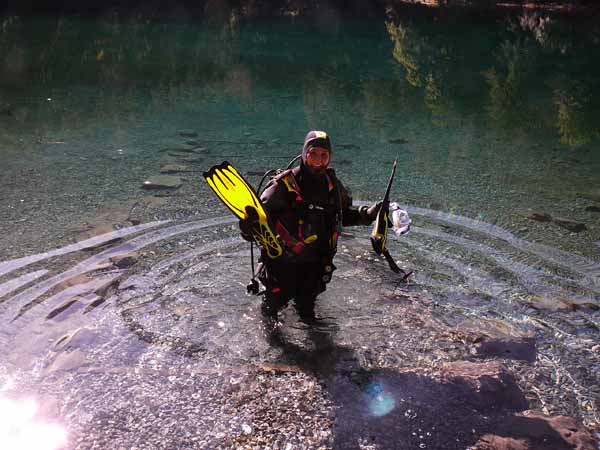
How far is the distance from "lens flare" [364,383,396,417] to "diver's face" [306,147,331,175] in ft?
6.78

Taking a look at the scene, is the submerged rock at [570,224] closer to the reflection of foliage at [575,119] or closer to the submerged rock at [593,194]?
the submerged rock at [593,194]

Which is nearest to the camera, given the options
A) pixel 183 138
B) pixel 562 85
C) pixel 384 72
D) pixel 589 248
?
pixel 589 248

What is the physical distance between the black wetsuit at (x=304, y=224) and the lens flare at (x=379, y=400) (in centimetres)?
122

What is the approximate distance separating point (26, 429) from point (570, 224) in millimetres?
8105

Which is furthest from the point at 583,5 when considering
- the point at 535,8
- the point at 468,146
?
the point at 468,146

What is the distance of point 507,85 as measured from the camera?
20.2m

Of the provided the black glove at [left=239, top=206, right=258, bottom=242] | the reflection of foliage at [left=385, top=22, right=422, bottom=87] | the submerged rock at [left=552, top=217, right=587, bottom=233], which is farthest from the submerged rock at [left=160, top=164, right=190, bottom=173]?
the reflection of foliage at [left=385, top=22, right=422, bottom=87]

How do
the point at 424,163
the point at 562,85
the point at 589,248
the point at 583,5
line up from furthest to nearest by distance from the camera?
the point at 583,5, the point at 562,85, the point at 424,163, the point at 589,248

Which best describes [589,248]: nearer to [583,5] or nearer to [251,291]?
[251,291]

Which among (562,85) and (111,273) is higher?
(562,85)

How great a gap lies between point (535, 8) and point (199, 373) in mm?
39940

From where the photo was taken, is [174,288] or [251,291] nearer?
[251,291]

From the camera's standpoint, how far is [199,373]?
543 cm

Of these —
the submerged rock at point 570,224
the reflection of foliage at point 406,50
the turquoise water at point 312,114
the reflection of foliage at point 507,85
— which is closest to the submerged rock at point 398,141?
the turquoise water at point 312,114
